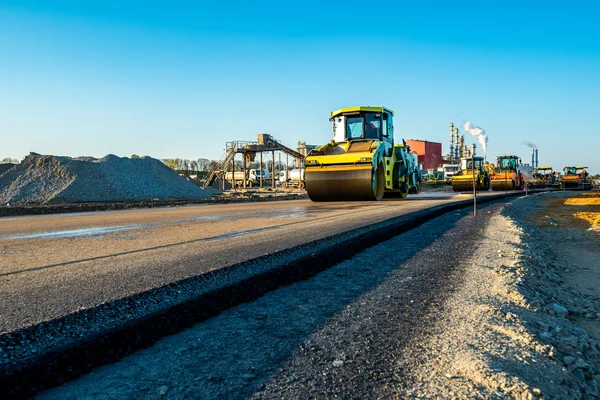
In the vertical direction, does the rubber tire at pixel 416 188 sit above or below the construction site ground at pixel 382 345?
above

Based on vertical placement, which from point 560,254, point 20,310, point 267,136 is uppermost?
point 267,136

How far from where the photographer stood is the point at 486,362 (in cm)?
213

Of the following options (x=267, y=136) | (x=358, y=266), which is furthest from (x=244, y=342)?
(x=267, y=136)

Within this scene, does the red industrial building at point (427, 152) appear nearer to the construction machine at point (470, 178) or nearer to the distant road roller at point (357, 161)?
the construction machine at point (470, 178)

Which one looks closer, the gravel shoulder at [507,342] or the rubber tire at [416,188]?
the gravel shoulder at [507,342]

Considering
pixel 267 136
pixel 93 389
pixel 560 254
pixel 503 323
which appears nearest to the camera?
pixel 93 389

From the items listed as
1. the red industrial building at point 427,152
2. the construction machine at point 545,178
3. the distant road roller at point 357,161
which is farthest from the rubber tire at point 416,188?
the red industrial building at point 427,152

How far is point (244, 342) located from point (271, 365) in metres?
0.34

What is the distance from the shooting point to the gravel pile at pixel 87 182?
21109mm

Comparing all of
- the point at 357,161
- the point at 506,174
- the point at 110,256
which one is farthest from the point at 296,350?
the point at 506,174

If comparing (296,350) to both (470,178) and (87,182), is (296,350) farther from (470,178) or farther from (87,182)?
(470,178)

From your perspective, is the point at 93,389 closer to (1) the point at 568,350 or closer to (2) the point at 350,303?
(2) the point at 350,303

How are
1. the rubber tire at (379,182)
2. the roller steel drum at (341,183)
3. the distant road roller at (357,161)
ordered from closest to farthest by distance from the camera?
the roller steel drum at (341,183) < the distant road roller at (357,161) < the rubber tire at (379,182)

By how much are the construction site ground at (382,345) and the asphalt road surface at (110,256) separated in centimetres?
77
